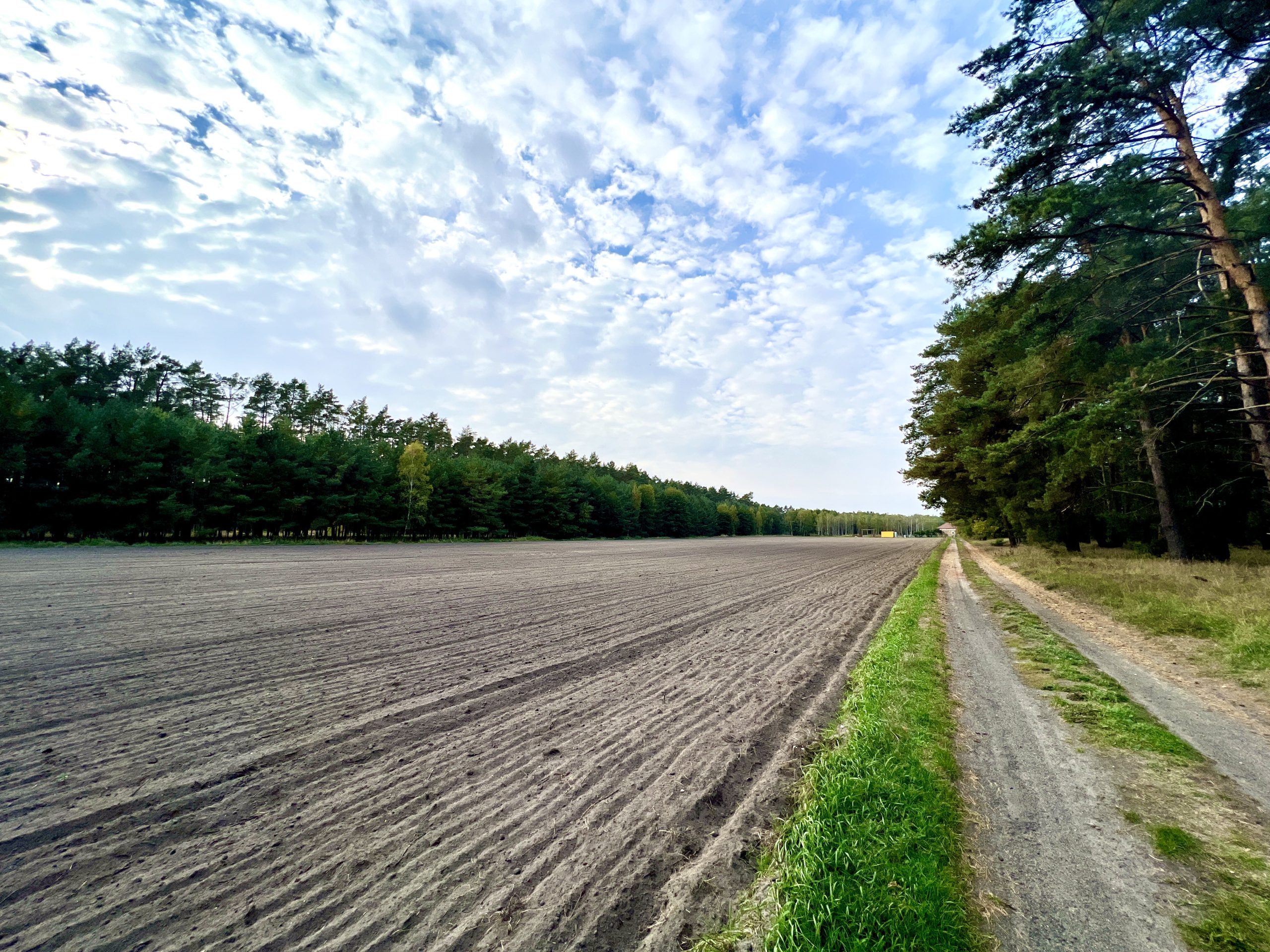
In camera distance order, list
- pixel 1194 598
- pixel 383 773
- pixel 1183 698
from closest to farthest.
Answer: pixel 383 773 < pixel 1183 698 < pixel 1194 598

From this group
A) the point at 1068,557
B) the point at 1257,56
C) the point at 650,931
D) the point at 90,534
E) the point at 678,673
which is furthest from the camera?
the point at 90,534

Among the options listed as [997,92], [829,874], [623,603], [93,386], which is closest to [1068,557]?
[997,92]

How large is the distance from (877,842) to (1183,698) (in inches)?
239

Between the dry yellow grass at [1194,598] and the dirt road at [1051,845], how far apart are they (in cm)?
453

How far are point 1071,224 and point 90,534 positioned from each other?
48854mm

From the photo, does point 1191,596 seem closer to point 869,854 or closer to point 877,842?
point 877,842

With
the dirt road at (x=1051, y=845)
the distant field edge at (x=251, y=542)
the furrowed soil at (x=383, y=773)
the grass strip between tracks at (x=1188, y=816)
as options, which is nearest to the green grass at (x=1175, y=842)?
the grass strip between tracks at (x=1188, y=816)

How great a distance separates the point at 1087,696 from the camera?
6102 millimetres

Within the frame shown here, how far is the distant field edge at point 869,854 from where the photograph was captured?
2461mm

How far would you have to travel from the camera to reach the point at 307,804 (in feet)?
12.0

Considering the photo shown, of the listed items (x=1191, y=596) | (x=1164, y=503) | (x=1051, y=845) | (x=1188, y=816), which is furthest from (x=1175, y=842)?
(x=1164, y=503)

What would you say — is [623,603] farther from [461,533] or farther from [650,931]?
[461,533]

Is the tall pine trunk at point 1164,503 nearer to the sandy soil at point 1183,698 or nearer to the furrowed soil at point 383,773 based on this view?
the sandy soil at point 1183,698

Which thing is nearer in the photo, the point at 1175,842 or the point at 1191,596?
the point at 1175,842
